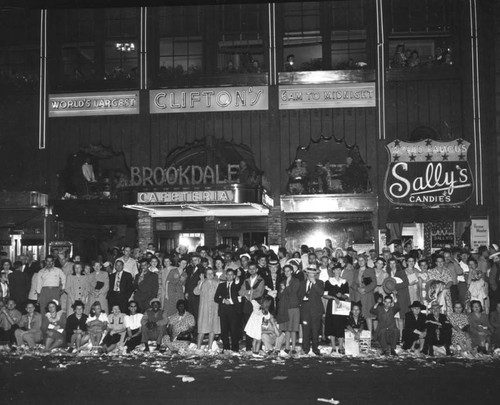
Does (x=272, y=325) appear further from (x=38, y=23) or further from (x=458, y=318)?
(x=38, y=23)

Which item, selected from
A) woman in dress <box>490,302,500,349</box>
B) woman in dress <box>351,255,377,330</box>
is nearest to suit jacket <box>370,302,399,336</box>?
woman in dress <box>351,255,377,330</box>

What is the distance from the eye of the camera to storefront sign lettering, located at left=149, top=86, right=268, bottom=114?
86.6ft

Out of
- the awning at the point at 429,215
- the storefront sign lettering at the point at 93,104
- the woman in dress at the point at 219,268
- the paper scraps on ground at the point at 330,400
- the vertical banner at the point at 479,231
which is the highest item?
the storefront sign lettering at the point at 93,104

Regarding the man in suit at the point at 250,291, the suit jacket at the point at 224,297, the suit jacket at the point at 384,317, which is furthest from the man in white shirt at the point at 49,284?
the suit jacket at the point at 384,317

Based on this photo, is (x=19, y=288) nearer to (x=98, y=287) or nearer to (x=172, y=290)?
(x=98, y=287)

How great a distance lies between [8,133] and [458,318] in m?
19.6

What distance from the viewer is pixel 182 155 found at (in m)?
27.2

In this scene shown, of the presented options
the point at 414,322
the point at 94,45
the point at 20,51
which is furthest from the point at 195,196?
the point at 20,51

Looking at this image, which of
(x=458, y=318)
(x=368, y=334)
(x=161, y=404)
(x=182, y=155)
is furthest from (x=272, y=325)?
(x=182, y=155)

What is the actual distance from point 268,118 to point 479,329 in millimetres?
13667

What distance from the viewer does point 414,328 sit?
15.0 metres

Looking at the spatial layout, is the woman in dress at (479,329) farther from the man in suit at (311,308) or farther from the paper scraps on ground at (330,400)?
the paper scraps on ground at (330,400)

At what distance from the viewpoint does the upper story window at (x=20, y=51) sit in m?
27.4

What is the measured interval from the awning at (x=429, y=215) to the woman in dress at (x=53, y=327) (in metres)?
12.9
